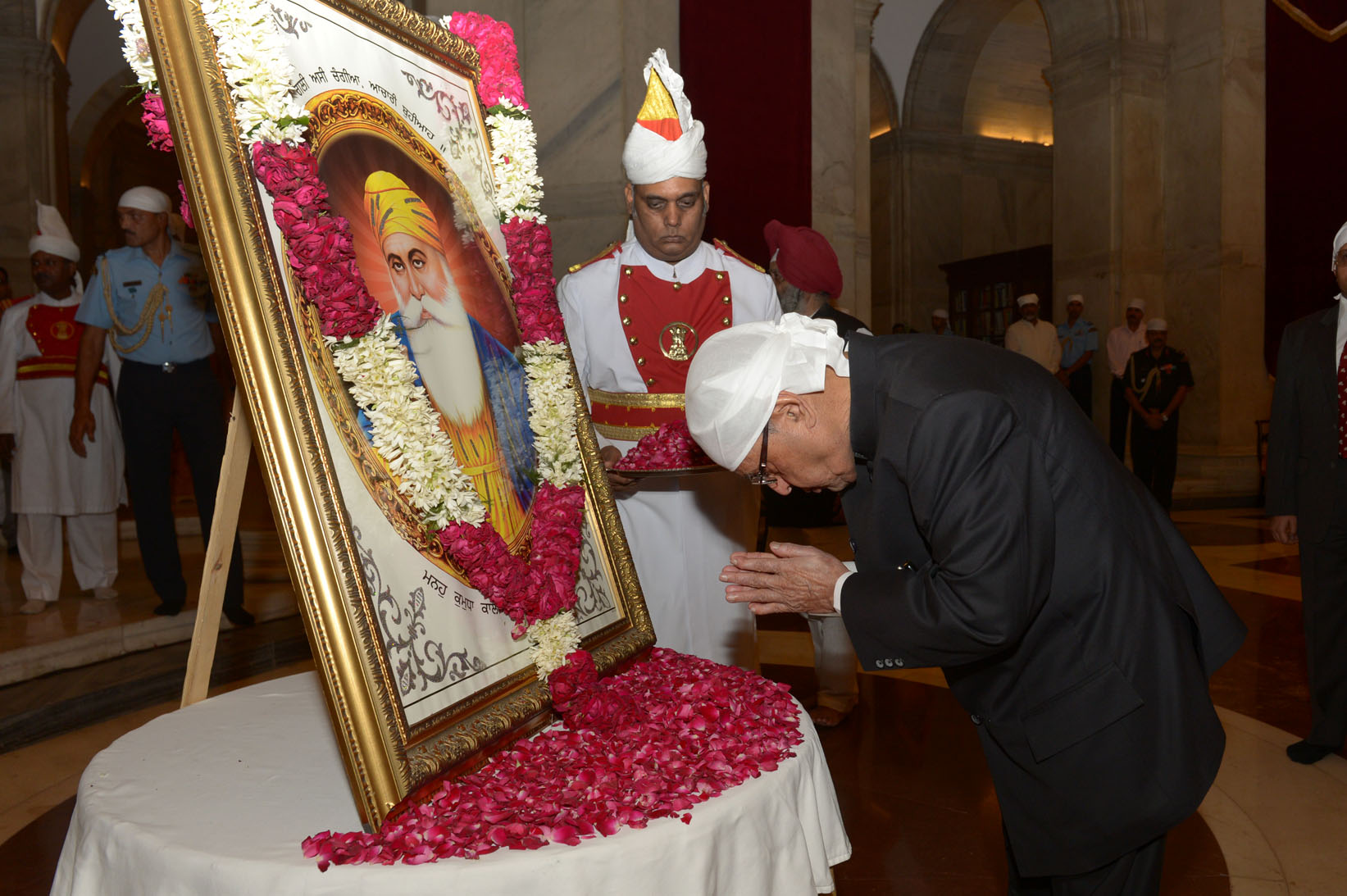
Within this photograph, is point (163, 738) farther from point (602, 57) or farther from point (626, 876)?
point (602, 57)

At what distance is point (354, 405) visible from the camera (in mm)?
1652

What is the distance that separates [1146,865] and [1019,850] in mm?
223

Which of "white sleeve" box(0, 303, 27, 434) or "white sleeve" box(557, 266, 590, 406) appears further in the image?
"white sleeve" box(0, 303, 27, 434)

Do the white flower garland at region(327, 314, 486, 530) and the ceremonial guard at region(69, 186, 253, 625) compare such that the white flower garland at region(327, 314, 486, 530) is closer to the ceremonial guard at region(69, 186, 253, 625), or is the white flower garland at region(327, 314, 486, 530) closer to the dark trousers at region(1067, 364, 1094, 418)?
the ceremonial guard at region(69, 186, 253, 625)

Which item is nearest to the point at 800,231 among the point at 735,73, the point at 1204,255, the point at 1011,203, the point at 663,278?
the point at 663,278

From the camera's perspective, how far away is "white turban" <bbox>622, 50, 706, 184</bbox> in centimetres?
298

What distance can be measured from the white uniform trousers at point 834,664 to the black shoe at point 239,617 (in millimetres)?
3004

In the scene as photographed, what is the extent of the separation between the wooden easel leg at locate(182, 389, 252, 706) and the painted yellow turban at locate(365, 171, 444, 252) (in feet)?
1.38

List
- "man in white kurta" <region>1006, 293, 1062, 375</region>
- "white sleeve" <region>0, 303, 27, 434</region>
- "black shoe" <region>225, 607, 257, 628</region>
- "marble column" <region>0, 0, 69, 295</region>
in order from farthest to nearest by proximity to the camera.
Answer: "man in white kurta" <region>1006, 293, 1062, 375</region> < "marble column" <region>0, 0, 69, 295</region> < "white sleeve" <region>0, 303, 27, 434</region> < "black shoe" <region>225, 607, 257, 628</region>

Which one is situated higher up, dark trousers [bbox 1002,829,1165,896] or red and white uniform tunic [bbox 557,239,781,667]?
red and white uniform tunic [bbox 557,239,781,667]

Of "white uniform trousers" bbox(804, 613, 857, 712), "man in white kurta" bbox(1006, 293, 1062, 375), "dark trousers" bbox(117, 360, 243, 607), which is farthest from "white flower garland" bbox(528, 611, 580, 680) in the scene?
"man in white kurta" bbox(1006, 293, 1062, 375)

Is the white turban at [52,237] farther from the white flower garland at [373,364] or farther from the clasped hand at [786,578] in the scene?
the clasped hand at [786,578]

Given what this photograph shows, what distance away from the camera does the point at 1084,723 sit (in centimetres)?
171

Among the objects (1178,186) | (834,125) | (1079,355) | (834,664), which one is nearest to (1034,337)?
(1079,355)
